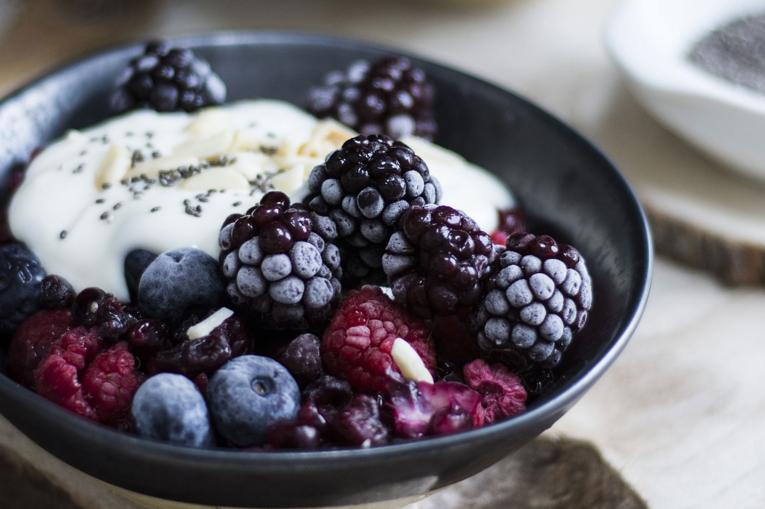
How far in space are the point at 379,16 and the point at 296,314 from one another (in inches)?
62.8

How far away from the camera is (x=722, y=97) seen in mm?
1771

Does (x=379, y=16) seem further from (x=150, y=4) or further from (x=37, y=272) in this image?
(x=37, y=272)

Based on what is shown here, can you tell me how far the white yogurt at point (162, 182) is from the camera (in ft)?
4.43

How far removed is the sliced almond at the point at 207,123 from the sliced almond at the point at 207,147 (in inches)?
1.9

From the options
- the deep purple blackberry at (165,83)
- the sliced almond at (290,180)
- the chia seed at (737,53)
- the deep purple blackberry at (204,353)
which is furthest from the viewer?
the chia seed at (737,53)

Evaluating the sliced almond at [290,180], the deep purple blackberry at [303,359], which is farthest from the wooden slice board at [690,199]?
the deep purple blackberry at [303,359]

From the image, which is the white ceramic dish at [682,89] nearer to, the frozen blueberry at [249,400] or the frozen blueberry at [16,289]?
the frozen blueberry at [249,400]

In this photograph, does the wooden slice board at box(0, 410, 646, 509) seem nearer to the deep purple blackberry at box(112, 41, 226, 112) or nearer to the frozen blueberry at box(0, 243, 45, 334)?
the frozen blueberry at box(0, 243, 45, 334)

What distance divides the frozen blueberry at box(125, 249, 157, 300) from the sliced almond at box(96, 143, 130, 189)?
0.61 ft

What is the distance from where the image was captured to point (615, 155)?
6.81ft

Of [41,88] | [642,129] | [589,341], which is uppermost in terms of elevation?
[41,88]

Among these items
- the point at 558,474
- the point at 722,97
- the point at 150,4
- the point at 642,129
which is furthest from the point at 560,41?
the point at 558,474

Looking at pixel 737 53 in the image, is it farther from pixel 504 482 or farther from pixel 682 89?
pixel 504 482

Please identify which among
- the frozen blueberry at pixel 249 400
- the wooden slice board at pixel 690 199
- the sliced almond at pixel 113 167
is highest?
the sliced almond at pixel 113 167
